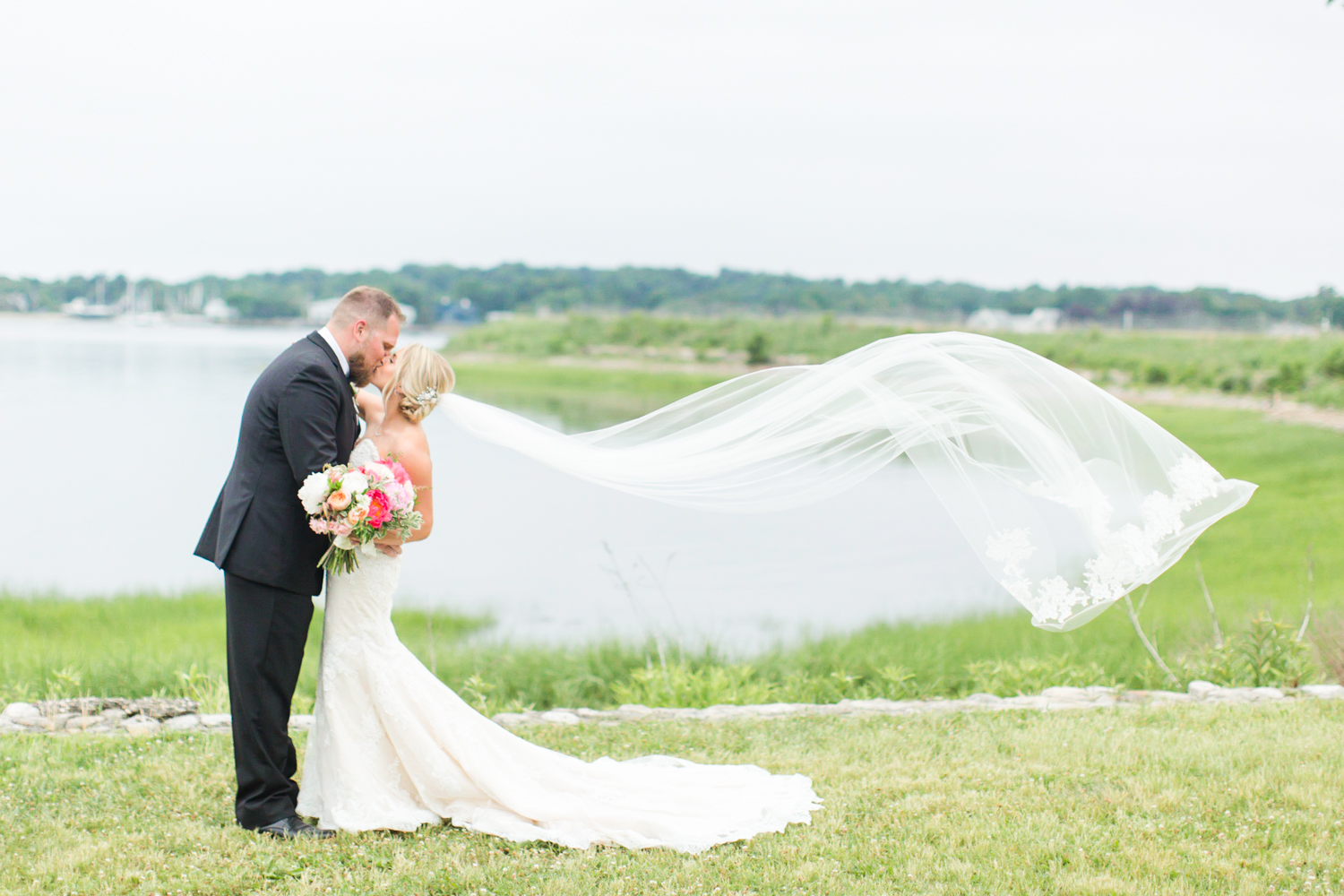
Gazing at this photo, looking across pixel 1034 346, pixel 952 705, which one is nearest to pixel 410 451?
pixel 952 705

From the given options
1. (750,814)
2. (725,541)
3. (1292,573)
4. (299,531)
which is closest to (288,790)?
(299,531)

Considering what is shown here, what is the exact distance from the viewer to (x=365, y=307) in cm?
452

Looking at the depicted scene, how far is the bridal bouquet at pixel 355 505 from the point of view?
4129 mm

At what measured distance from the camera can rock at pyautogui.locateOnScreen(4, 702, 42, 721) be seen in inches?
264

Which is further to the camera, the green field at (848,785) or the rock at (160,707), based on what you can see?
the rock at (160,707)

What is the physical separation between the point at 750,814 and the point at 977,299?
60070mm

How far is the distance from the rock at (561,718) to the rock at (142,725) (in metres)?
2.45

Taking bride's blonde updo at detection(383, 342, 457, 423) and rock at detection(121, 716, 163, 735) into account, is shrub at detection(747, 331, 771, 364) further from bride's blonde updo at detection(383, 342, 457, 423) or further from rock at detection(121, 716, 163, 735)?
bride's blonde updo at detection(383, 342, 457, 423)

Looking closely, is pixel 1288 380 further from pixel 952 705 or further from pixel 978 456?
pixel 978 456

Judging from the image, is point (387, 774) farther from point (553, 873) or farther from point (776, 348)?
point (776, 348)

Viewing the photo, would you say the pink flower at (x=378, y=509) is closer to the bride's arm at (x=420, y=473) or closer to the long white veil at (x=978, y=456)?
the bride's arm at (x=420, y=473)

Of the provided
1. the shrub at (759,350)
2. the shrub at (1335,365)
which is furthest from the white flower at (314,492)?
the shrub at (759,350)

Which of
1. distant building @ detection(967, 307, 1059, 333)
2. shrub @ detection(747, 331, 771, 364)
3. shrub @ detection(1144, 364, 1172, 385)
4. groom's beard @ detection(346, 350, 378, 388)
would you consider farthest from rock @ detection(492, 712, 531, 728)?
distant building @ detection(967, 307, 1059, 333)

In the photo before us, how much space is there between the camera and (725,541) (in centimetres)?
2028
